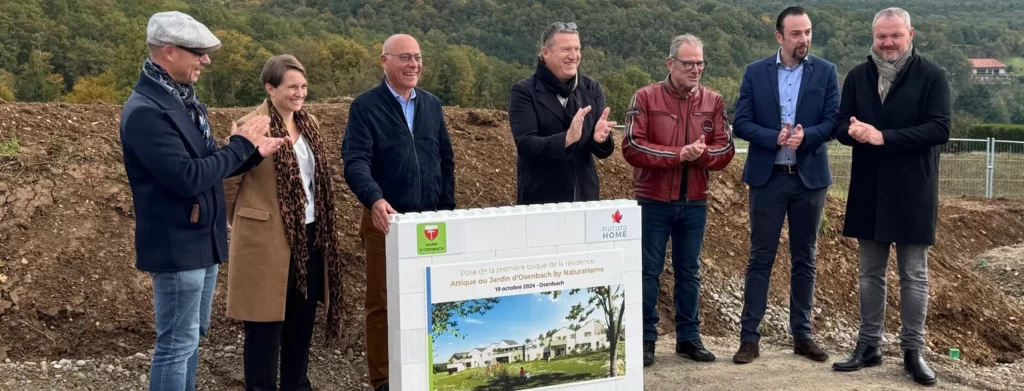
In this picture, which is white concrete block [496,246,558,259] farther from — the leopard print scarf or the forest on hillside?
the forest on hillside

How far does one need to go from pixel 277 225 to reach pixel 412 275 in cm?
85

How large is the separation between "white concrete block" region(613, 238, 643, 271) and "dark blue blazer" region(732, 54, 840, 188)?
4.85 feet

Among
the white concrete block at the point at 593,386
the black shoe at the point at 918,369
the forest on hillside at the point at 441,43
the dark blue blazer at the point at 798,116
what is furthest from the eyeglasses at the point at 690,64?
the forest on hillside at the point at 441,43

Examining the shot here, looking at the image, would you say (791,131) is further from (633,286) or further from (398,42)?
(398,42)

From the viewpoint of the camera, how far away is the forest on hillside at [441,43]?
15.0m

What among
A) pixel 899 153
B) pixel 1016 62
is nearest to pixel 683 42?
pixel 899 153

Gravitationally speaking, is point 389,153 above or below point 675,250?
above

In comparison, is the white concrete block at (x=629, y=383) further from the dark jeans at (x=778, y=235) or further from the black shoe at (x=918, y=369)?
the black shoe at (x=918, y=369)

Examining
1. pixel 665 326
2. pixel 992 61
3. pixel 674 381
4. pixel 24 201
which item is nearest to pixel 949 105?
pixel 674 381

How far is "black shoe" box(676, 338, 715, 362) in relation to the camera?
5.97 meters

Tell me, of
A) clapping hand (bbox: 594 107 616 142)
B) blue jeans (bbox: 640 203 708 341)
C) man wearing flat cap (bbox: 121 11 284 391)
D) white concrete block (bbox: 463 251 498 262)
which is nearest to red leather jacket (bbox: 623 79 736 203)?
blue jeans (bbox: 640 203 708 341)

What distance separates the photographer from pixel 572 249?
14.6 ft

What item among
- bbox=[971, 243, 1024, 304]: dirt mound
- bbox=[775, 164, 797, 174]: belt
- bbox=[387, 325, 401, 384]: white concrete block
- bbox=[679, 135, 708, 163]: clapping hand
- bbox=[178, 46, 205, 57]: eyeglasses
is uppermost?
bbox=[178, 46, 205, 57]: eyeglasses

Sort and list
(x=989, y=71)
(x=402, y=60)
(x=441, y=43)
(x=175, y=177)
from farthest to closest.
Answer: (x=989, y=71), (x=441, y=43), (x=402, y=60), (x=175, y=177)
